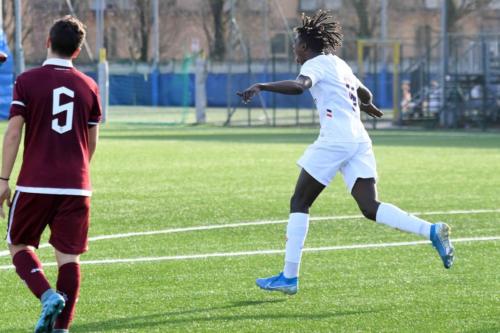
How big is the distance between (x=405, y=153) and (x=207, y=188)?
30.7 ft

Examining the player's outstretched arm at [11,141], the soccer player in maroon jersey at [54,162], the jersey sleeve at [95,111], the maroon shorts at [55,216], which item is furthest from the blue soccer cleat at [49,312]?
the jersey sleeve at [95,111]

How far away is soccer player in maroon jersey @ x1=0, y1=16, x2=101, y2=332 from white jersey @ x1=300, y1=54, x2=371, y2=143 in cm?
216

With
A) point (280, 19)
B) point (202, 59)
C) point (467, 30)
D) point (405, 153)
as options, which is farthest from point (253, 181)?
point (280, 19)

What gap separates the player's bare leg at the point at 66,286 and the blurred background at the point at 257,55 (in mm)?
31320

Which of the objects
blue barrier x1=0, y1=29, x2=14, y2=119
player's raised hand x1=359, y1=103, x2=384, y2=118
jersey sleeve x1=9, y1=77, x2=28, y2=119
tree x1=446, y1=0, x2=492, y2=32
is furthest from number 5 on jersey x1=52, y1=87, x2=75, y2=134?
tree x1=446, y1=0, x2=492, y2=32

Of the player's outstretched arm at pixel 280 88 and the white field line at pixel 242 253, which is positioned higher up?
the player's outstretched arm at pixel 280 88

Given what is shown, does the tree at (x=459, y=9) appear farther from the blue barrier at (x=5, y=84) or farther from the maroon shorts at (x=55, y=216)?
the maroon shorts at (x=55, y=216)

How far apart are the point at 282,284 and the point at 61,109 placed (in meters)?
2.56

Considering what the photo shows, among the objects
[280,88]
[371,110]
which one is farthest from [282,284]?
[371,110]

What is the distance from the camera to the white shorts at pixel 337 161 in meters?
9.11

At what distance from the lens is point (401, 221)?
9078mm

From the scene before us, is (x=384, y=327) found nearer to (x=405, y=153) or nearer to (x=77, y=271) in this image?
(x=77, y=271)

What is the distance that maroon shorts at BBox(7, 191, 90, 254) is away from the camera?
7.30 meters

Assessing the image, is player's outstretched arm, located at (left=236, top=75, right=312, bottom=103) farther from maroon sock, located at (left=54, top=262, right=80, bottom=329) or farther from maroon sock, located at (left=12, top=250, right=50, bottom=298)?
maroon sock, located at (left=12, top=250, right=50, bottom=298)
